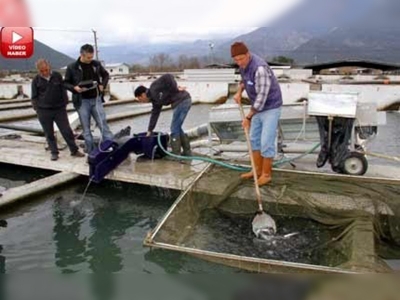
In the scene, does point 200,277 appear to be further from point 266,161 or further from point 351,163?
point 351,163

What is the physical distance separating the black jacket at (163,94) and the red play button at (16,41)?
3.23 metres

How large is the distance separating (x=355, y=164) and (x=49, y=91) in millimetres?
4477

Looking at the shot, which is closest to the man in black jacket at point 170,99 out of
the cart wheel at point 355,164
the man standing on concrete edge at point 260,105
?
the man standing on concrete edge at point 260,105

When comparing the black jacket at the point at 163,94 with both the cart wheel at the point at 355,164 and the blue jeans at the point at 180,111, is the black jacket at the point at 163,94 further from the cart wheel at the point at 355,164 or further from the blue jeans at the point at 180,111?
the cart wheel at the point at 355,164

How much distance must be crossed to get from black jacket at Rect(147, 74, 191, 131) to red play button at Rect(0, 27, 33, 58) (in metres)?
3.23

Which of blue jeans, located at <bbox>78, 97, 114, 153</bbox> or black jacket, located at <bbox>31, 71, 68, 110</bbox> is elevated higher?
black jacket, located at <bbox>31, 71, 68, 110</bbox>

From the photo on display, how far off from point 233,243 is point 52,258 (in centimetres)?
187

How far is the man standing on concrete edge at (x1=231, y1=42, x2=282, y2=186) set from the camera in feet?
14.8

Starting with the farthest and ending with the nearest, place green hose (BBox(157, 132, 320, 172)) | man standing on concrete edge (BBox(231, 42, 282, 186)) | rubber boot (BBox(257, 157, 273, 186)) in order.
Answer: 1. green hose (BBox(157, 132, 320, 172))
2. rubber boot (BBox(257, 157, 273, 186))
3. man standing on concrete edge (BBox(231, 42, 282, 186))

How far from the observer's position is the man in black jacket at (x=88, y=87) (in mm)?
5926

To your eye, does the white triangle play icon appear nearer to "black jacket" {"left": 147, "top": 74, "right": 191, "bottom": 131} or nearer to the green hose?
"black jacket" {"left": 147, "top": 74, "right": 191, "bottom": 131}

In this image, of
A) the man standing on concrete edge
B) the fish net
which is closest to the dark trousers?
the fish net

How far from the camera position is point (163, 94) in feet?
18.9

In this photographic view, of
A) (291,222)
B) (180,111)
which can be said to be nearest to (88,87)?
(180,111)
